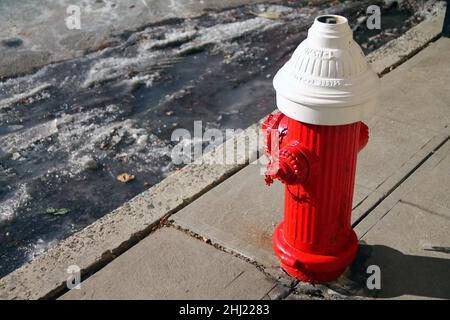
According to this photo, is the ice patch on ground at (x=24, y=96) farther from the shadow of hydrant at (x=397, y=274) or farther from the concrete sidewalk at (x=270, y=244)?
the shadow of hydrant at (x=397, y=274)

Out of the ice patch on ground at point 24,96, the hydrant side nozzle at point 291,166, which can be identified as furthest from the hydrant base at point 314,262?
the ice patch on ground at point 24,96

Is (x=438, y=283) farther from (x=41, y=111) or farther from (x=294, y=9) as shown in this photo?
(x=294, y=9)

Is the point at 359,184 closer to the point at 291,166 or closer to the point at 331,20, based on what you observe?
the point at 291,166

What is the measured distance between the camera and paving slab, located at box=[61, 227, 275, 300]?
2936 millimetres

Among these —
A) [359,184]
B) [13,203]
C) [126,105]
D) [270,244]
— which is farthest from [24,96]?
[359,184]

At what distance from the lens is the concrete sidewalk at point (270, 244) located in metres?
2.96

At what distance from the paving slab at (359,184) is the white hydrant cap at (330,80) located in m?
1.01

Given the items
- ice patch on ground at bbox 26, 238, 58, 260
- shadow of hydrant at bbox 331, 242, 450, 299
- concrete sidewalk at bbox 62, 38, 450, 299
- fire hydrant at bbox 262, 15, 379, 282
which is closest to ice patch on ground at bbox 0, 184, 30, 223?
ice patch on ground at bbox 26, 238, 58, 260

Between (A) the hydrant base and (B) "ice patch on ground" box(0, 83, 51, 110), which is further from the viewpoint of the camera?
(B) "ice patch on ground" box(0, 83, 51, 110)

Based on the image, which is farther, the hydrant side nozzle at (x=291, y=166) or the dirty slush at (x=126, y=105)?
the dirty slush at (x=126, y=105)

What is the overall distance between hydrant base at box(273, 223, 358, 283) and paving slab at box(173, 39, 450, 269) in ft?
0.45

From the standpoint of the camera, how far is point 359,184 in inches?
146

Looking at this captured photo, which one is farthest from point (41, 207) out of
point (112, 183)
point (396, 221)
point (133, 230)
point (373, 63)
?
point (373, 63)

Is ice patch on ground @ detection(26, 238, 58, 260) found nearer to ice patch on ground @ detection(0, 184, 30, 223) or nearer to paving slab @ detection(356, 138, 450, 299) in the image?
ice patch on ground @ detection(0, 184, 30, 223)
